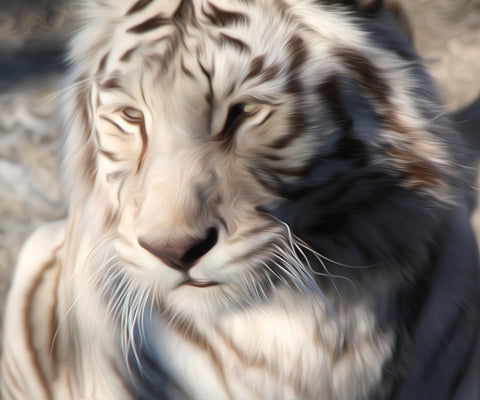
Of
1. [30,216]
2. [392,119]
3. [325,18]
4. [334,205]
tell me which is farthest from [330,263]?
[30,216]

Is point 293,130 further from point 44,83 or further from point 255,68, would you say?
point 44,83

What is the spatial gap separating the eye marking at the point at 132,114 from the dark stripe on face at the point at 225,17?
0.13m

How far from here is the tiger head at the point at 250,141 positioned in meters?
0.66

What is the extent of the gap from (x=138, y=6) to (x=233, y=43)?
0.14m

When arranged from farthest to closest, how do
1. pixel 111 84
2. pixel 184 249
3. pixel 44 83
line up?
pixel 44 83 < pixel 111 84 < pixel 184 249

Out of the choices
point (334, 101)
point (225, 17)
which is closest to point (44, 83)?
point (225, 17)

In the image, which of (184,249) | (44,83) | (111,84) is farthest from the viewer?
(44,83)

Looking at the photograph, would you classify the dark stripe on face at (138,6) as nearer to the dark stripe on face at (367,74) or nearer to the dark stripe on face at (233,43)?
the dark stripe on face at (233,43)

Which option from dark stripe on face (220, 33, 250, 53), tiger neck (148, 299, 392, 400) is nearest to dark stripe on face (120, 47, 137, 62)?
dark stripe on face (220, 33, 250, 53)

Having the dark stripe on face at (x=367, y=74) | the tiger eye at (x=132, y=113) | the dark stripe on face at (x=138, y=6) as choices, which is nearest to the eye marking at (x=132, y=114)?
the tiger eye at (x=132, y=113)

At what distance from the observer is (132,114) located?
718mm

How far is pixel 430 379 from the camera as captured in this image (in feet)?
2.80

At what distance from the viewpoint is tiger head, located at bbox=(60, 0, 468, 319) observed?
0.66m

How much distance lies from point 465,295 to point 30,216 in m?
0.65
